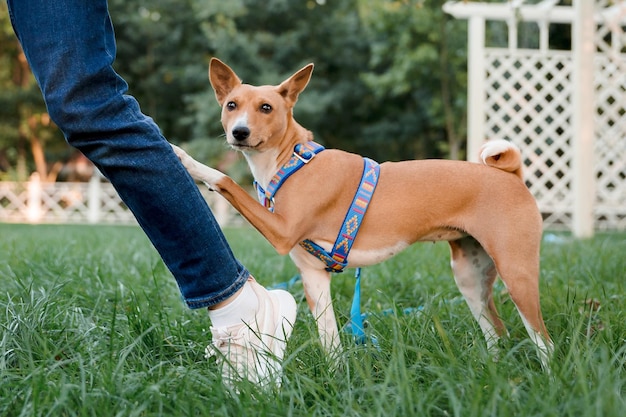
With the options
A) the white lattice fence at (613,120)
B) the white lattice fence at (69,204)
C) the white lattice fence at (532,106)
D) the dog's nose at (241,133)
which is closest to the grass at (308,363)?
the dog's nose at (241,133)

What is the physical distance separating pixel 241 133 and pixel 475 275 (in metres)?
1.02

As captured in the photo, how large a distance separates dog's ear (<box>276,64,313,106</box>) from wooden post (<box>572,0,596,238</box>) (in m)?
5.57

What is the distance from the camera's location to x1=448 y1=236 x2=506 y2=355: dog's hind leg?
239cm

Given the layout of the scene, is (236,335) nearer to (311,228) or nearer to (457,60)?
(311,228)

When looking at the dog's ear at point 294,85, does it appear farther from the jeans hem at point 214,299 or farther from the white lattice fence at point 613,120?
the white lattice fence at point 613,120

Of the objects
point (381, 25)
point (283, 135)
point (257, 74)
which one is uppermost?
point (283, 135)

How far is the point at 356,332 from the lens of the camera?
7.02 feet

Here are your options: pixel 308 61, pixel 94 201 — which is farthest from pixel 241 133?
pixel 94 201

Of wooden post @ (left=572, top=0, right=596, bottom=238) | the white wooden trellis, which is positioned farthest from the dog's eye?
wooden post @ (left=572, top=0, right=596, bottom=238)

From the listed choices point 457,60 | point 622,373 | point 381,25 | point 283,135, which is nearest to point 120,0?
point 381,25

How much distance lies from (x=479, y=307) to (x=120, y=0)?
16906 millimetres

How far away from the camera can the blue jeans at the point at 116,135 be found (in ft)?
5.32

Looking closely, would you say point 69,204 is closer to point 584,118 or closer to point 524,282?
point 584,118

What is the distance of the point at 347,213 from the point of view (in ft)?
7.36
